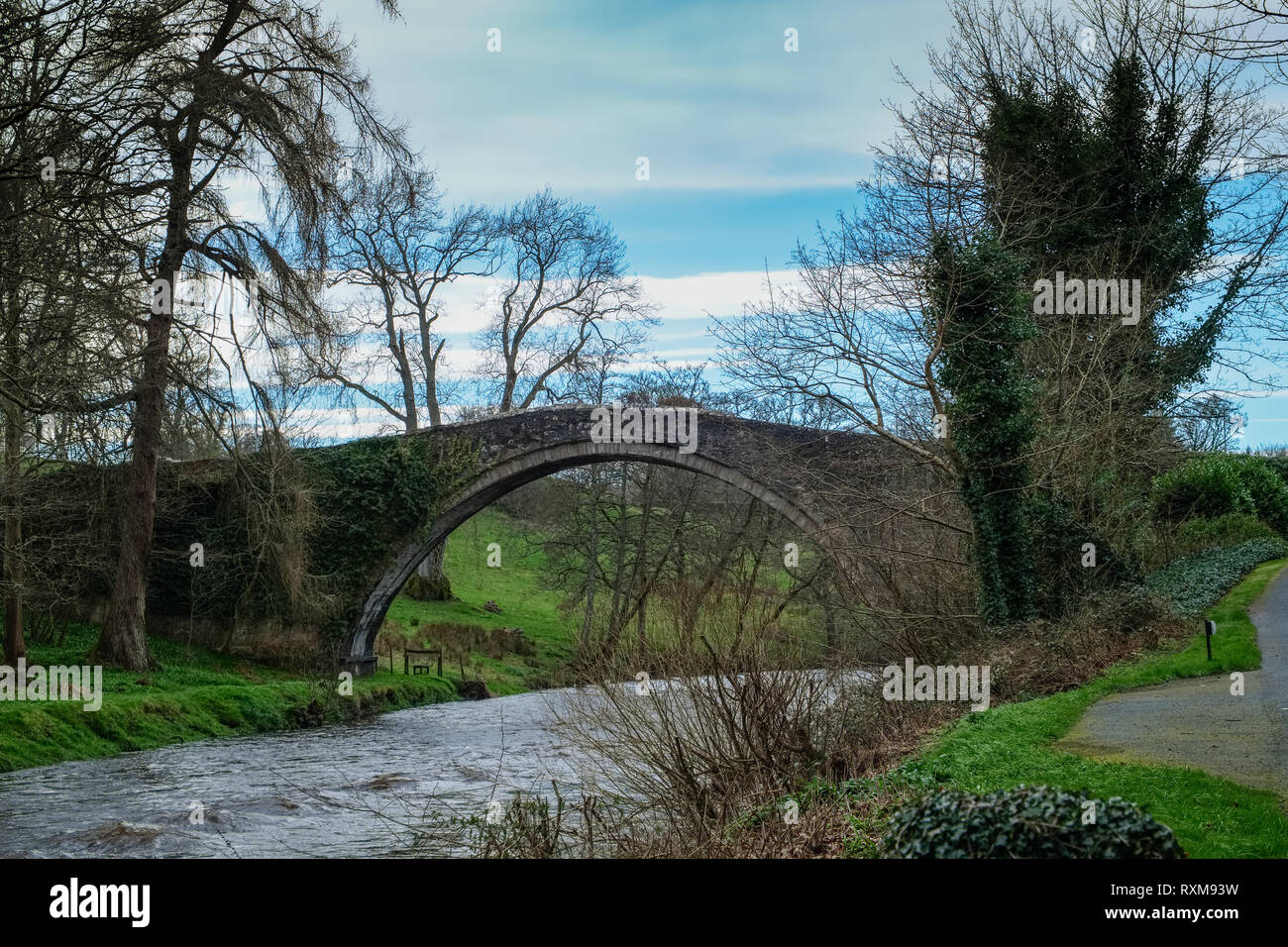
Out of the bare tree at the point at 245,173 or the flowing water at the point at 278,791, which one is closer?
the flowing water at the point at 278,791

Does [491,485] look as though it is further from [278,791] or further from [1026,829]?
[1026,829]

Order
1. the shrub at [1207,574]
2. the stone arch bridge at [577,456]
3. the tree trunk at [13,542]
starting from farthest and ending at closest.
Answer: the stone arch bridge at [577,456] < the shrub at [1207,574] < the tree trunk at [13,542]

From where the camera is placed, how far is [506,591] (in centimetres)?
3466

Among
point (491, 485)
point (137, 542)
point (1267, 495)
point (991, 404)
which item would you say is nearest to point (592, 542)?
point (491, 485)

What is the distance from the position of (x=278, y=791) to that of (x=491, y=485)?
480 inches

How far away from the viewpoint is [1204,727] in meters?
8.97

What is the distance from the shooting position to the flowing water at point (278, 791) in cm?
967

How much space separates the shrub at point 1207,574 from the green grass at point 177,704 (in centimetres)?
1266

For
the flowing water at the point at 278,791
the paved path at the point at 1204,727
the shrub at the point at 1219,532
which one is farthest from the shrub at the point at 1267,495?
the flowing water at the point at 278,791

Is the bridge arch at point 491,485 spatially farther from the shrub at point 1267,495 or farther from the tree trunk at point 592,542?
the shrub at point 1267,495

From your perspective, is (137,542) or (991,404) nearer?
(991,404)

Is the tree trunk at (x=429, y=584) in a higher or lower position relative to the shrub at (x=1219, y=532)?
lower

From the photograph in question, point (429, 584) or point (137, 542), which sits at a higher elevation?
point (137, 542)
